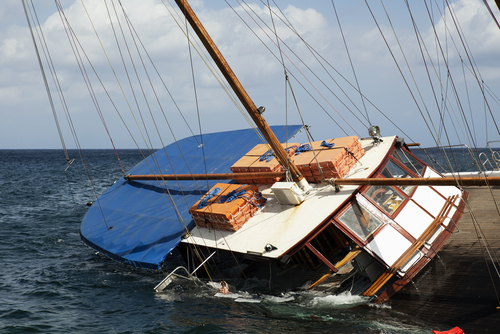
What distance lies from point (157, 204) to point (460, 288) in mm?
12157

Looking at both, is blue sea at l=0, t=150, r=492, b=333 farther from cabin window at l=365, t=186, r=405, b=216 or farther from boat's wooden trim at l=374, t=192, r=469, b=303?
cabin window at l=365, t=186, r=405, b=216

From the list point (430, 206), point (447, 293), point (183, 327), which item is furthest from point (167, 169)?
point (447, 293)

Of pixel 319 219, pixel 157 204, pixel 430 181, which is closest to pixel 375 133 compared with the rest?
pixel 430 181

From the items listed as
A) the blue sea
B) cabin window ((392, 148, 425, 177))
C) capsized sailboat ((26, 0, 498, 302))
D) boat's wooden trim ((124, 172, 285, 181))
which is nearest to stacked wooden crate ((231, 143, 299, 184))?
capsized sailboat ((26, 0, 498, 302))

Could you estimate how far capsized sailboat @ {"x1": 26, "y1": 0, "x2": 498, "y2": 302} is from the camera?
38.1 ft

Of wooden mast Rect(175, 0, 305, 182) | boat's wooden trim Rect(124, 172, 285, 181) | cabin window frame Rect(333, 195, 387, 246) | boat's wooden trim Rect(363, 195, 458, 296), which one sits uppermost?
wooden mast Rect(175, 0, 305, 182)

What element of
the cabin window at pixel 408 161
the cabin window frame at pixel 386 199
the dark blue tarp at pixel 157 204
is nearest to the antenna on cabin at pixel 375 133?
the cabin window at pixel 408 161

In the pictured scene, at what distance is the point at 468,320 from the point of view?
930cm

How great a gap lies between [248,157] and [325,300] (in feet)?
22.1

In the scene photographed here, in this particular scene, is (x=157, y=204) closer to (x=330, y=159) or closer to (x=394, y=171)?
(x=330, y=159)

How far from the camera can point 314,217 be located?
1189 cm

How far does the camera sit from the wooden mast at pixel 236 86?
1289 centimetres

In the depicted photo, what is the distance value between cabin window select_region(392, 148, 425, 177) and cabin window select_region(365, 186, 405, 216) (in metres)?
1.99

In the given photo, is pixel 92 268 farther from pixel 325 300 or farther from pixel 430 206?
pixel 430 206
